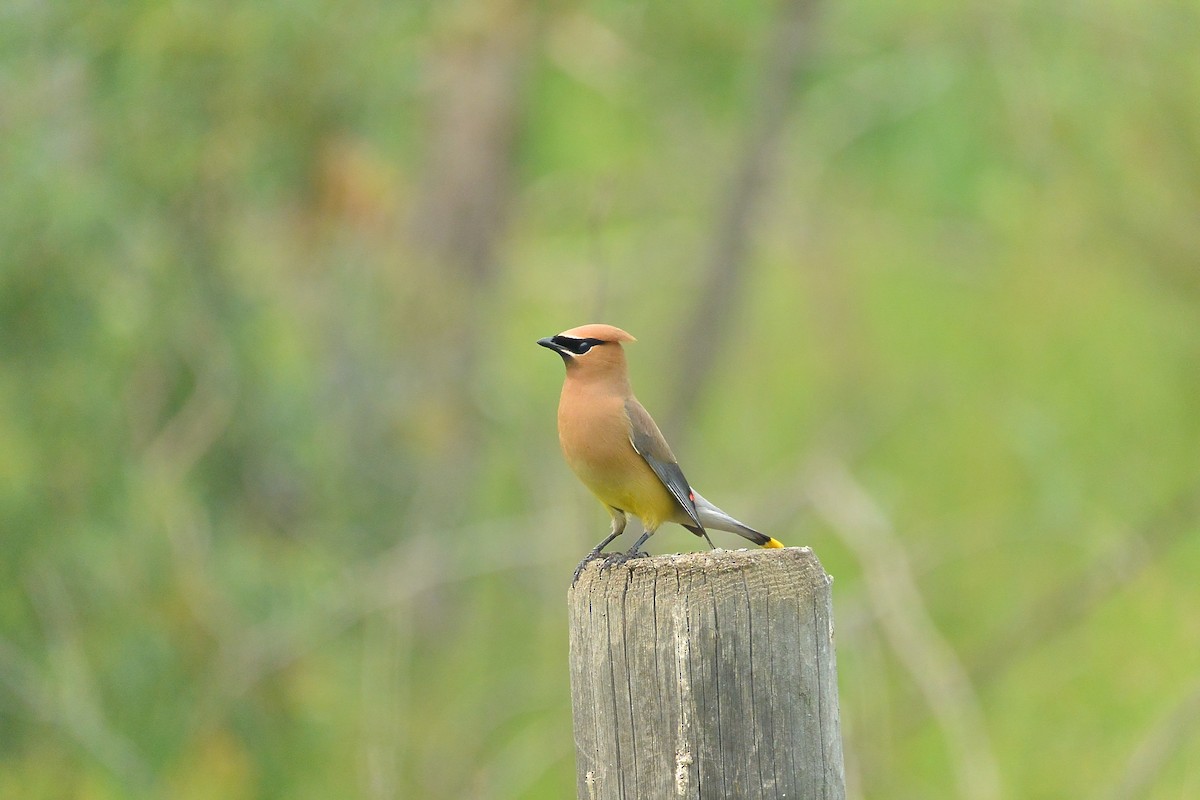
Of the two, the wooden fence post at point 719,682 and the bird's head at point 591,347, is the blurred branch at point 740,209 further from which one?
the wooden fence post at point 719,682

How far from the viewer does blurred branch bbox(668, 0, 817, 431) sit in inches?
558

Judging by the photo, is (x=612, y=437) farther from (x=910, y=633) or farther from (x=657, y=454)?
(x=910, y=633)

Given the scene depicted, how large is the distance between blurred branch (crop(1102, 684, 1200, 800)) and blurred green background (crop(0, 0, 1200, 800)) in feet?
0.13

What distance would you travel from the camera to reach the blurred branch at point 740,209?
558 inches

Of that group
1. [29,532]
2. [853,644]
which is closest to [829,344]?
[853,644]

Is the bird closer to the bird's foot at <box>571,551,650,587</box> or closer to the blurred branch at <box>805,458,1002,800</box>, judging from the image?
the bird's foot at <box>571,551,650,587</box>

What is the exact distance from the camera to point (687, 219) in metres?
16.8

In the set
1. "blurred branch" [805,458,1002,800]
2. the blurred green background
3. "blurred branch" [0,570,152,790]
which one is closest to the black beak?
the blurred green background

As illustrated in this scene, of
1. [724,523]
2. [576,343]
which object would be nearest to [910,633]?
[724,523]

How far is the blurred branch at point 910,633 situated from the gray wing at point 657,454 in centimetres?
341

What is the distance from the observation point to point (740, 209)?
48.1ft

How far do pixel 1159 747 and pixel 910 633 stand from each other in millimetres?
1460

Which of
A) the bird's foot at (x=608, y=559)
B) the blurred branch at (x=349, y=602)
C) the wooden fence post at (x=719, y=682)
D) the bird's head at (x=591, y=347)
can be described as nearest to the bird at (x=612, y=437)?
the bird's head at (x=591, y=347)

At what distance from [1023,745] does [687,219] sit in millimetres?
7038
